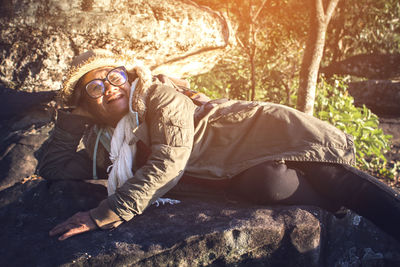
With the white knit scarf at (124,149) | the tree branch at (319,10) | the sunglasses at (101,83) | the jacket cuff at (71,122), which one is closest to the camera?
the white knit scarf at (124,149)

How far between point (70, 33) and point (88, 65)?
2.02 meters

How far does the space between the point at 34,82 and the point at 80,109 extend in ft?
6.08

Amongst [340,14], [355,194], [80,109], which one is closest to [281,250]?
[355,194]

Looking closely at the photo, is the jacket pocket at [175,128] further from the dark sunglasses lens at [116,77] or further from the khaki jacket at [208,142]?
the dark sunglasses lens at [116,77]

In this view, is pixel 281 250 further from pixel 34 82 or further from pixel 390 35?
pixel 390 35

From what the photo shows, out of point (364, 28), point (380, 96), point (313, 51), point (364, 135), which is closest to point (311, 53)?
point (313, 51)

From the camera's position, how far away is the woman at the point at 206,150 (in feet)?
6.72

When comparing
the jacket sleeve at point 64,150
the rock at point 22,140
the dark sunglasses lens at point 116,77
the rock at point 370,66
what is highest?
the rock at point 370,66

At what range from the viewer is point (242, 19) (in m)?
6.20

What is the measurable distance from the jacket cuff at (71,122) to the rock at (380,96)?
650 cm

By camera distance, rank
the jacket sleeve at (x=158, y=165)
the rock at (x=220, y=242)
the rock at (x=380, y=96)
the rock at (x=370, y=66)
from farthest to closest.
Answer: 1. the rock at (x=370, y=66)
2. the rock at (x=380, y=96)
3. the jacket sleeve at (x=158, y=165)
4. the rock at (x=220, y=242)

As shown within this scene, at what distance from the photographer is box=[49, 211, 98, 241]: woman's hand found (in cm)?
206

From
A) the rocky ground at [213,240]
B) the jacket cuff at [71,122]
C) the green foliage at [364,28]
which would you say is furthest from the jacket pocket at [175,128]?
the green foliage at [364,28]

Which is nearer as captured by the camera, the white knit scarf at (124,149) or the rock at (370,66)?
the white knit scarf at (124,149)
